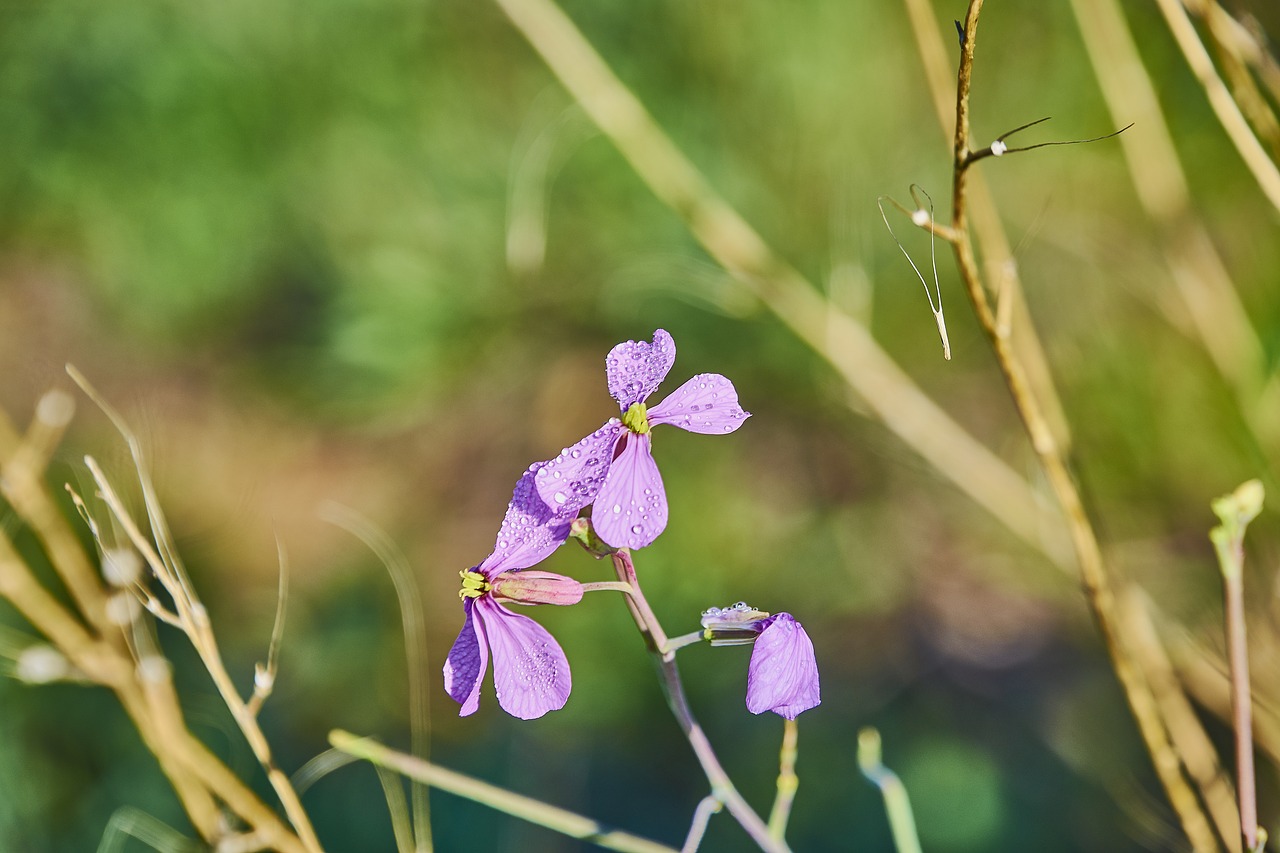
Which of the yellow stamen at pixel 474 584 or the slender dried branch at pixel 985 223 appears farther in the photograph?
the slender dried branch at pixel 985 223

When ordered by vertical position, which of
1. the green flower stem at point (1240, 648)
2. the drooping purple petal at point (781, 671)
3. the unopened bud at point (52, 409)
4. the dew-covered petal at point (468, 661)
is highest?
the unopened bud at point (52, 409)

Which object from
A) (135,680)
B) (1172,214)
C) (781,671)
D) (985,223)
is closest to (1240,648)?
(781,671)

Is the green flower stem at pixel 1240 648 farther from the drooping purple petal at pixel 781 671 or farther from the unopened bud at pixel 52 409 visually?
the unopened bud at pixel 52 409

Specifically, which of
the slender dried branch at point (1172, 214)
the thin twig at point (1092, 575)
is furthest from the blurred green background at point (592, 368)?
the thin twig at point (1092, 575)

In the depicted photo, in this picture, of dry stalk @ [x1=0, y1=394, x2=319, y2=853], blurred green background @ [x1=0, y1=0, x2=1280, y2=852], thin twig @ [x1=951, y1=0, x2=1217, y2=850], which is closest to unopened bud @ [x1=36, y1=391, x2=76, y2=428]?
dry stalk @ [x1=0, y1=394, x2=319, y2=853]

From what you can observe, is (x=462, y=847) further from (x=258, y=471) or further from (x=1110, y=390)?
(x=1110, y=390)

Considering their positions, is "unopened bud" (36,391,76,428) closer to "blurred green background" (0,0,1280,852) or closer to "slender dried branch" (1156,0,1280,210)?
"blurred green background" (0,0,1280,852)
